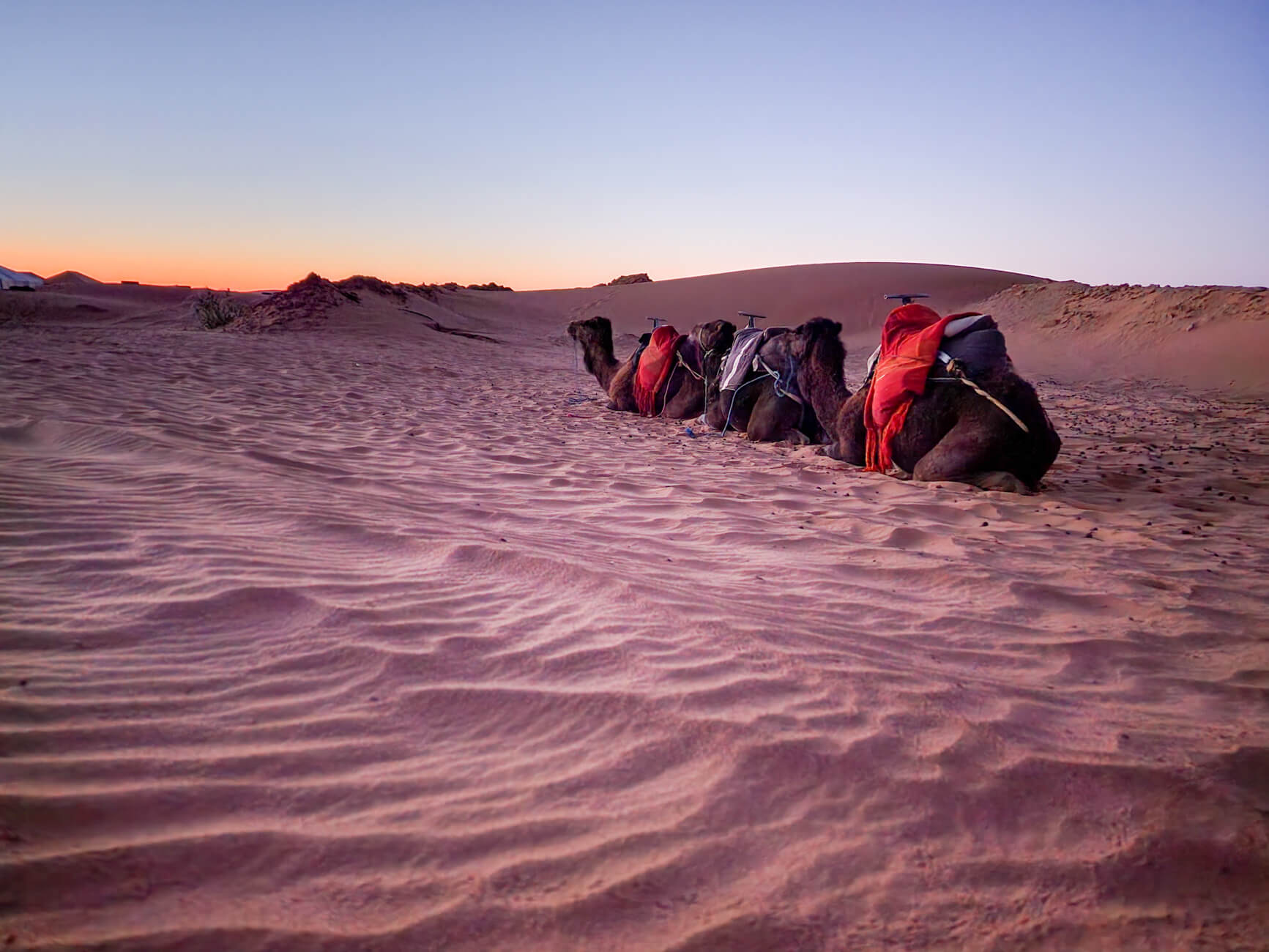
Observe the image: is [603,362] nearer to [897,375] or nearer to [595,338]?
[595,338]

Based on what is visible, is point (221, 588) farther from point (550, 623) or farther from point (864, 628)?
point (864, 628)

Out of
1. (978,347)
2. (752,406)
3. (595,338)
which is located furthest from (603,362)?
(978,347)

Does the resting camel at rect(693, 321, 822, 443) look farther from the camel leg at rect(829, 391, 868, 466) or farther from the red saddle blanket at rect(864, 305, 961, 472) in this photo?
the red saddle blanket at rect(864, 305, 961, 472)

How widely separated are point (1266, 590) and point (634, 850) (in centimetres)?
314

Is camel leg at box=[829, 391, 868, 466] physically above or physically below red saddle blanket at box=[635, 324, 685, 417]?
below

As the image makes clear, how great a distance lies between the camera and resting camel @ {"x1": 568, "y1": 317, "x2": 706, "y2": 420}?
899 centimetres

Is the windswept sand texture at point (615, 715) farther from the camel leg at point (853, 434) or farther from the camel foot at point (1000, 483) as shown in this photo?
the camel leg at point (853, 434)

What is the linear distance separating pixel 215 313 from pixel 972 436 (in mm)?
21356

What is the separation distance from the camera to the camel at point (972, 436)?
505 centimetres

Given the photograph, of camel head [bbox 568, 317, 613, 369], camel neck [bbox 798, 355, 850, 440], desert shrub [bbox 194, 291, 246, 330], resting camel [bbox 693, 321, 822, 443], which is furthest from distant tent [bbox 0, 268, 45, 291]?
camel neck [bbox 798, 355, 850, 440]

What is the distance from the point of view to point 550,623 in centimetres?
261

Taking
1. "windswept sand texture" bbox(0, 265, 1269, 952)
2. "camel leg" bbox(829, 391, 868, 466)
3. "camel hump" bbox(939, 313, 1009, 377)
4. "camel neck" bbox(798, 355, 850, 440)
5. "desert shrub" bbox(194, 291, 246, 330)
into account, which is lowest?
"windswept sand texture" bbox(0, 265, 1269, 952)

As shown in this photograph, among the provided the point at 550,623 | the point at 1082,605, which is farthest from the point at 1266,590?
the point at 550,623

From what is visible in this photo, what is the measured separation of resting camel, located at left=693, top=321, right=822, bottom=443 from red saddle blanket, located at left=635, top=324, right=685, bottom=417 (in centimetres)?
52
